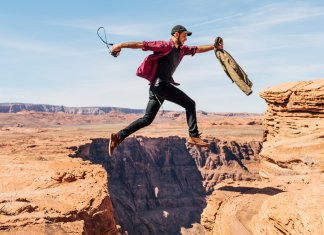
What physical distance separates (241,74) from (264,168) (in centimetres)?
1064

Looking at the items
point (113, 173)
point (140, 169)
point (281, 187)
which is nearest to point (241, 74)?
point (281, 187)

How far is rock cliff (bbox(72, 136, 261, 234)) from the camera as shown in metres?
74.2

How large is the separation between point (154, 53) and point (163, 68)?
0.31m

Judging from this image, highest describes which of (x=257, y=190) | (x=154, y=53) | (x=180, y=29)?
(x=180, y=29)

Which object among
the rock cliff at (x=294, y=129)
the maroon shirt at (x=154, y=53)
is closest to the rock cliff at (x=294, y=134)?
the rock cliff at (x=294, y=129)

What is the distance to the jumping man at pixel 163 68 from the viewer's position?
6.44m

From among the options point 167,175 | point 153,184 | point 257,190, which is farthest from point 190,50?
point 167,175

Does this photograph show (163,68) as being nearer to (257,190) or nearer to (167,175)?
(257,190)

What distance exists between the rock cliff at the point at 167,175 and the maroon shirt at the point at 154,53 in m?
64.4

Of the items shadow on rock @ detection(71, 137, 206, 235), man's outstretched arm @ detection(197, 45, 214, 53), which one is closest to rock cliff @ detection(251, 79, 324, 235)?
man's outstretched arm @ detection(197, 45, 214, 53)

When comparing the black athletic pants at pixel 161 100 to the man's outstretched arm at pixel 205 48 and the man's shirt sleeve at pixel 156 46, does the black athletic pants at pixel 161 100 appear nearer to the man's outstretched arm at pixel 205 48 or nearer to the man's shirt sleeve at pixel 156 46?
the man's shirt sleeve at pixel 156 46

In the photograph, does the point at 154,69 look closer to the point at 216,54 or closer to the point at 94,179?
the point at 216,54

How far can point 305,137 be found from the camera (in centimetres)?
1581

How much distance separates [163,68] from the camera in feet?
22.2
